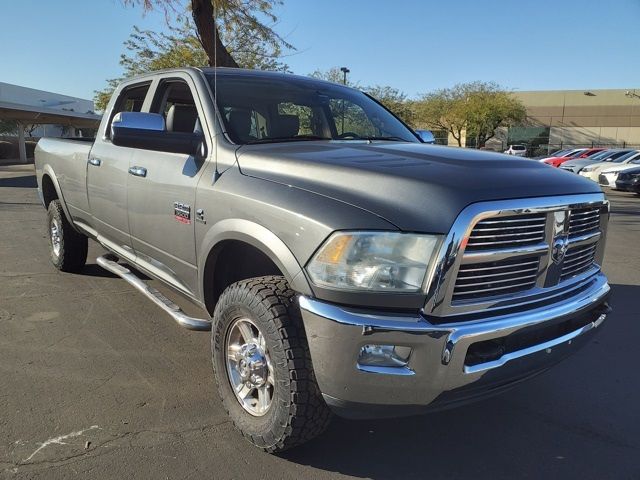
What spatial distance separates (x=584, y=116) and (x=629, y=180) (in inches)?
2013

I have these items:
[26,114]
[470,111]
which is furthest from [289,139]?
[470,111]

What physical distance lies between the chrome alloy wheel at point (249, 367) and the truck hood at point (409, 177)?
793 mm

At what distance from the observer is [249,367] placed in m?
2.66

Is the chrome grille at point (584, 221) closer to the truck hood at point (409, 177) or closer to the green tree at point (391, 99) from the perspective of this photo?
the truck hood at point (409, 177)

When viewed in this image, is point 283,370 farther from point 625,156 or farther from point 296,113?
point 625,156

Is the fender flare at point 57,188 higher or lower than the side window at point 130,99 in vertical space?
lower

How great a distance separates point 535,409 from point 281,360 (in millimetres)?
1786

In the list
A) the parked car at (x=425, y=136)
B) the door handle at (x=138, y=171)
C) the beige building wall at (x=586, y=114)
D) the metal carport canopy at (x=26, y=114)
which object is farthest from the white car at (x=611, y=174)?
the beige building wall at (x=586, y=114)

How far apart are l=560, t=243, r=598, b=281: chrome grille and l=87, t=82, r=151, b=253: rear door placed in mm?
3005

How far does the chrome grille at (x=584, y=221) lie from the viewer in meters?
2.63

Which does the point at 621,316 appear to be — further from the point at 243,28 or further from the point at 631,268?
the point at 243,28

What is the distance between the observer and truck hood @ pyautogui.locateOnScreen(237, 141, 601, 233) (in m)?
2.19

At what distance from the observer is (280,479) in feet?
8.07

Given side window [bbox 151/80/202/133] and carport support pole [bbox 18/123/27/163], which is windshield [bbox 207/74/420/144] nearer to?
side window [bbox 151/80/202/133]
